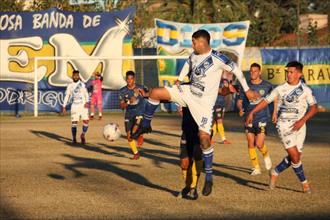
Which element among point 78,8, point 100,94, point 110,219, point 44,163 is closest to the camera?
point 110,219

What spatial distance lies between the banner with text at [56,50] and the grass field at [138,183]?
1288cm

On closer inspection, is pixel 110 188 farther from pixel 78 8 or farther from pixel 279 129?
pixel 78 8

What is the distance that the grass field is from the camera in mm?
10453

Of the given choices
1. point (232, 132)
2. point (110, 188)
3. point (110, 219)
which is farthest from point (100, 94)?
point (110, 219)

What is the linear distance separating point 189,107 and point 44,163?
21.1 ft

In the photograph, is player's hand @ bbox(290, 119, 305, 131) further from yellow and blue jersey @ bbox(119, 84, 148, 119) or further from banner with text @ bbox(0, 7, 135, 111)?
banner with text @ bbox(0, 7, 135, 111)

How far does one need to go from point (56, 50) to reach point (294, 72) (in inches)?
1006

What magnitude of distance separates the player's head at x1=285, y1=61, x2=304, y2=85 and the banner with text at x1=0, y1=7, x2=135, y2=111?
2428 centimetres

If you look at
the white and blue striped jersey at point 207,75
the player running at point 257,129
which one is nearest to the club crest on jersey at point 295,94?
the white and blue striped jersey at point 207,75

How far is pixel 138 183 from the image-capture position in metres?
13.2

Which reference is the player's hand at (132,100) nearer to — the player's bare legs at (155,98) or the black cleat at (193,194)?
the black cleat at (193,194)

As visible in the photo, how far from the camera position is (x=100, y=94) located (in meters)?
34.4

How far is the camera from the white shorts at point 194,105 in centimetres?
1077

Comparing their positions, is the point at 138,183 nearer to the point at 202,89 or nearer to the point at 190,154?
the point at 190,154
